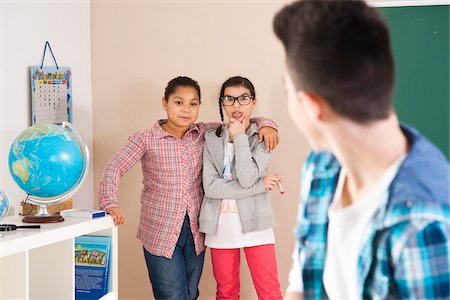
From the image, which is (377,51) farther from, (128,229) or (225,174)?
(128,229)

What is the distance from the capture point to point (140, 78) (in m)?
3.61

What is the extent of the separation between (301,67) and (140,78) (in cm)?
272

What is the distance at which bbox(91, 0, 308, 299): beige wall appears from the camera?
3410 millimetres

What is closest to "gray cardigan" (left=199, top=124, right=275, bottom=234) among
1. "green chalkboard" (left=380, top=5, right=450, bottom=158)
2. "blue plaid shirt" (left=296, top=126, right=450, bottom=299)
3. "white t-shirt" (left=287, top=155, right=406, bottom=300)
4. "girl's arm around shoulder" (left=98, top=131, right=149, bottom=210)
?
"girl's arm around shoulder" (left=98, top=131, right=149, bottom=210)

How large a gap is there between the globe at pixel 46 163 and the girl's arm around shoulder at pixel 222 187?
65 centimetres

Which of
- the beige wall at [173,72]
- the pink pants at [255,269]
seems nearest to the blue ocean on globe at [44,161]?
the pink pants at [255,269]

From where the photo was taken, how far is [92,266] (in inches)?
113

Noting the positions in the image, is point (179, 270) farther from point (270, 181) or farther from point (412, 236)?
point (412, 236)

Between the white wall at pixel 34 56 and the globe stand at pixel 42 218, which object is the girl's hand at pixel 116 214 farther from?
the white wall at pixel 34 56

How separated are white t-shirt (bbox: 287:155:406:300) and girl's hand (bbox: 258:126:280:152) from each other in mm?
1765

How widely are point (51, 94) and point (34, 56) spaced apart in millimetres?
212

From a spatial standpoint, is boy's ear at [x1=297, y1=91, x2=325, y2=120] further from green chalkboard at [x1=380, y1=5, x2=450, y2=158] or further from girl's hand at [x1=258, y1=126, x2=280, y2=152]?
green chalkboard at [x1=380, y1=5, x2=450, y2=158]

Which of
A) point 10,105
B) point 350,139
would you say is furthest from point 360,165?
point 10,105

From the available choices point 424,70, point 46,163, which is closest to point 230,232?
point 46,163
